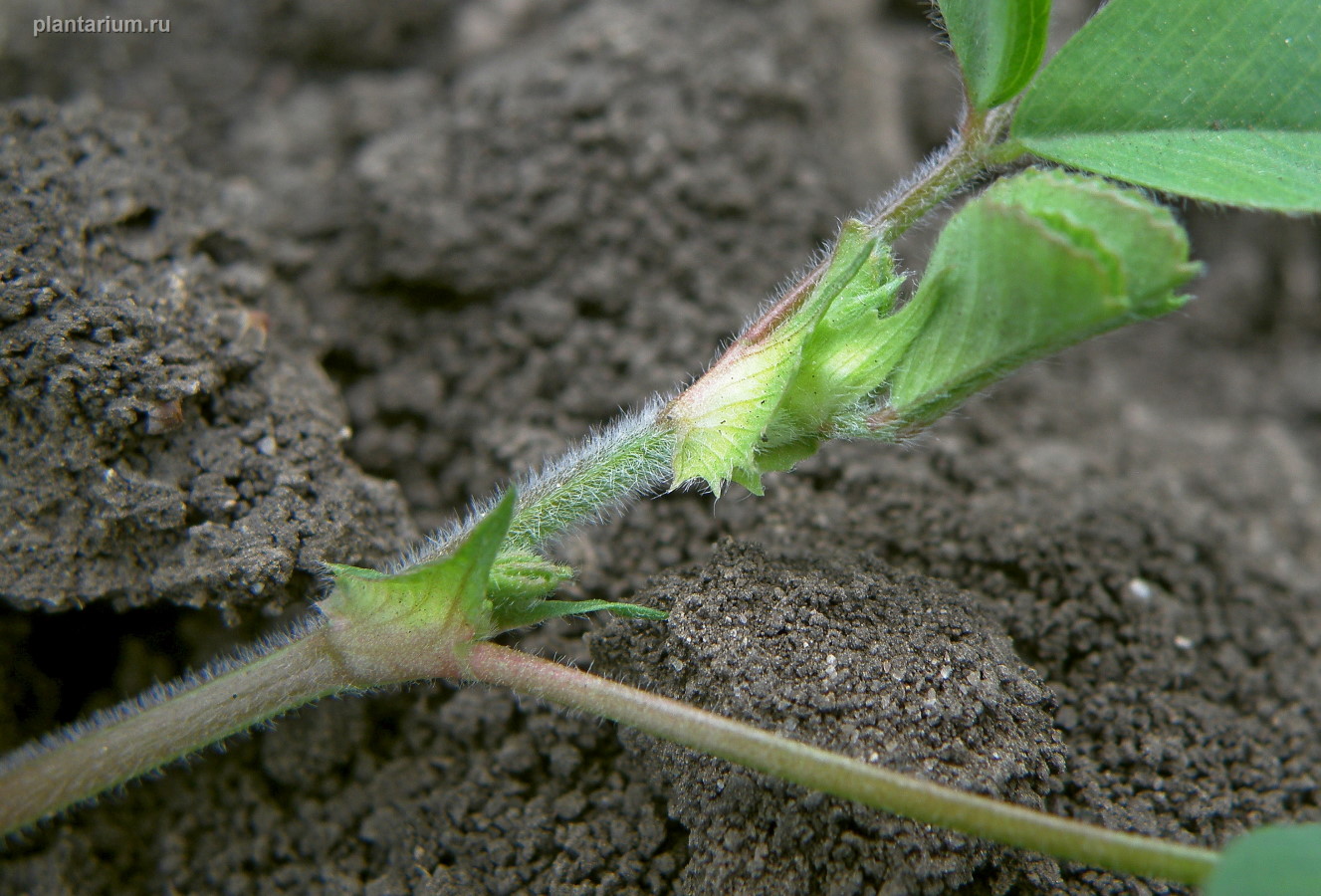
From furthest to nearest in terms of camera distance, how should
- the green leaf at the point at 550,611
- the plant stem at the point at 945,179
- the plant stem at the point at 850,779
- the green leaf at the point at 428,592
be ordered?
the plant stem at the point at 945,179 → the green leaf at the point at 550,611 → the green leaf at the point at 428,592 → the plant stem at the point at 850,779

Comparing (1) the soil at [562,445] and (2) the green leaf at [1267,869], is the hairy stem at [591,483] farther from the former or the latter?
(2) the green leaf at [1267,869]

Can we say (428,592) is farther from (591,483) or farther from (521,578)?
(591,483)

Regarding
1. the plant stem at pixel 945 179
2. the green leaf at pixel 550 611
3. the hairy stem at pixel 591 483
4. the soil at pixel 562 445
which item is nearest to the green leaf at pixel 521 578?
the green leaf at pixel 550 611

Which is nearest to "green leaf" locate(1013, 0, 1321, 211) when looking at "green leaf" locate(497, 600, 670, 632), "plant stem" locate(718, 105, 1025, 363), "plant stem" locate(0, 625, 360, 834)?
"plant stem" locate(718, 105, 1025, 363)

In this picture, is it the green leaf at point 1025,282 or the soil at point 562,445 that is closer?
the green leaf at point 1025,282

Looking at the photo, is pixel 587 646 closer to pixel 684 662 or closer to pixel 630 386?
pixel 684 662

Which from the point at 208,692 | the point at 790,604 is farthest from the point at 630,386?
the point at 208,692
